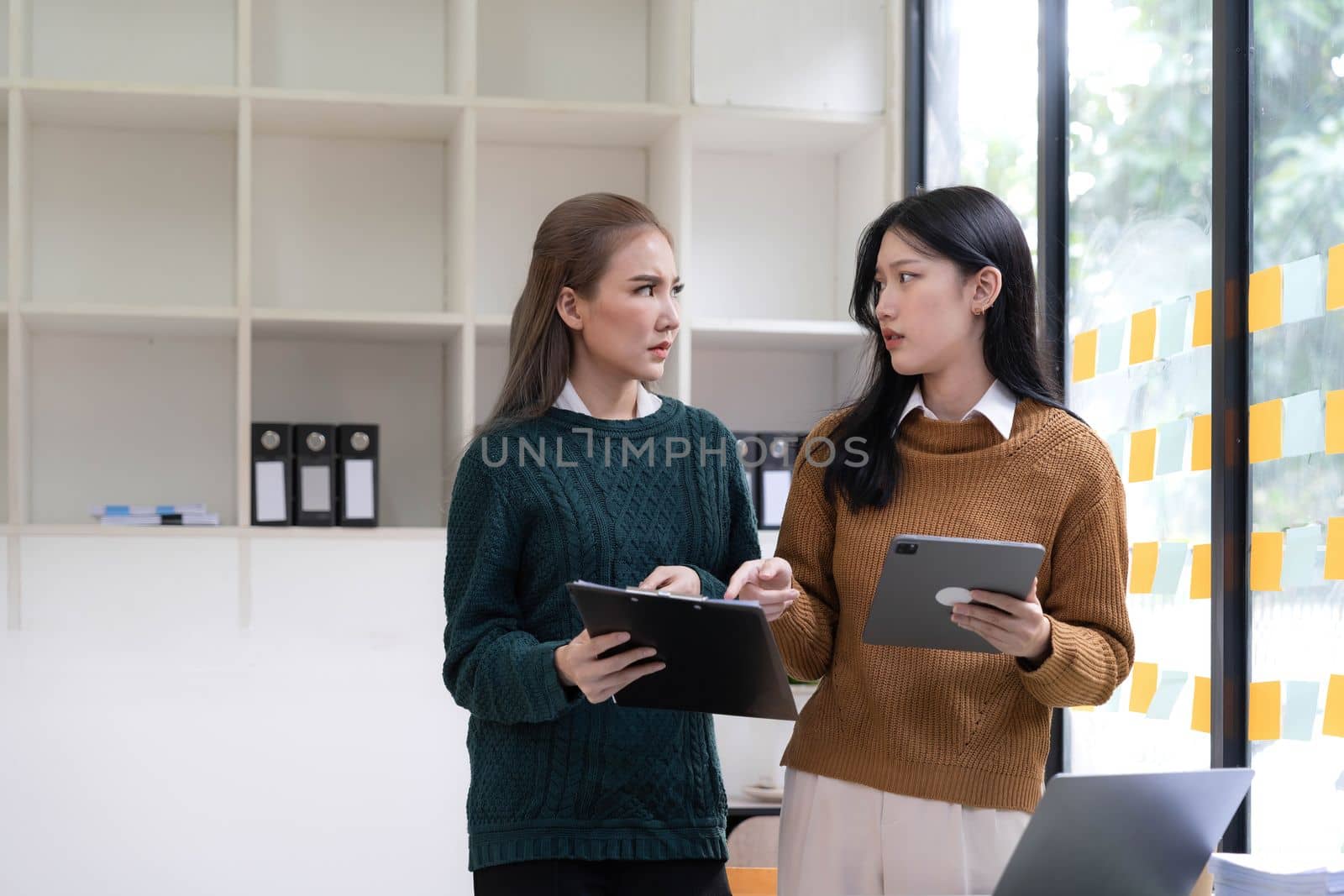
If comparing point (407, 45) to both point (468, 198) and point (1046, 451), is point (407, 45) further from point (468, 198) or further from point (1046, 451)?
point (1046, 451)

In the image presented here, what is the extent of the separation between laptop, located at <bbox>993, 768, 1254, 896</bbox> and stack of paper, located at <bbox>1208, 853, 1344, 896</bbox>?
45 mm

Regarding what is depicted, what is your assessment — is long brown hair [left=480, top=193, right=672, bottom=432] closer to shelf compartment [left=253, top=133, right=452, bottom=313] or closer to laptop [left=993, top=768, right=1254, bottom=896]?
laptop [left=993, top=768, right=1254, bottom=896]

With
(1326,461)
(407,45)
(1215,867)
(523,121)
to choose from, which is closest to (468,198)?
(523,121)

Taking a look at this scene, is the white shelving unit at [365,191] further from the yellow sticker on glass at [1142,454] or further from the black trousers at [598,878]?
the black trousers at [598,878]

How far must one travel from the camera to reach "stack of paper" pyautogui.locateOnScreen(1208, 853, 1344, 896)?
1.26 meters

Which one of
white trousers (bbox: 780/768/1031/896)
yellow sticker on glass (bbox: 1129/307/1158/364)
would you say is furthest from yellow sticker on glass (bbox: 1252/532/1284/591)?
white trousers (bbox: 780/768/1031/896)

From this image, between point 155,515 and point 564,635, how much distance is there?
1985 mm

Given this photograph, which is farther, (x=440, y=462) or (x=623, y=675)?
(x=440, y=462)

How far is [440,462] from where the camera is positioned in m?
3.58

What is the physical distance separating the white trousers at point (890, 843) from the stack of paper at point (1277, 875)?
0.24 metres

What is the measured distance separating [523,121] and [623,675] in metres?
2.28

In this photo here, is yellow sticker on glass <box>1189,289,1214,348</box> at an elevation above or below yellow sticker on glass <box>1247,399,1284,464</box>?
above

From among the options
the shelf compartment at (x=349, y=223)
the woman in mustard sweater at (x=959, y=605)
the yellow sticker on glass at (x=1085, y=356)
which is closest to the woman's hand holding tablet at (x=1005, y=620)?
the woman in mustard sweater at (x=959, y=605)

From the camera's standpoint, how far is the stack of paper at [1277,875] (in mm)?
1262
